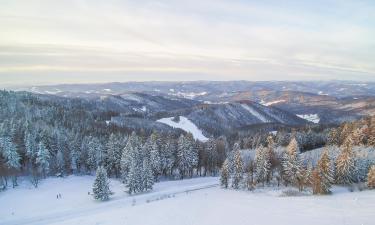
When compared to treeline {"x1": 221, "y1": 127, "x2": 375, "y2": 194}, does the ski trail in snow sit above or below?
below

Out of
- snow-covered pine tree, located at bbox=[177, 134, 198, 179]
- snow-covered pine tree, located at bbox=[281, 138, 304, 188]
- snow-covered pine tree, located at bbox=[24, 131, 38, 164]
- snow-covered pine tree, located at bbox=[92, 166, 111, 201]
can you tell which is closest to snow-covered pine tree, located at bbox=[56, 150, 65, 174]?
snow-covered pine tree, located at bbox=[24, 131, 38, 164]

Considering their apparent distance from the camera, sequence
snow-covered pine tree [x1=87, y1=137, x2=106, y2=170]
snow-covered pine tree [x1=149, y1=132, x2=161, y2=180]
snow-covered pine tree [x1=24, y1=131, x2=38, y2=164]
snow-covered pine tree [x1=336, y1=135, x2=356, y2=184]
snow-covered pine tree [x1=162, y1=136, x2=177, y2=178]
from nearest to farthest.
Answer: snow-covered pine tree [x1=336, y1=135, x2=356, y2=184]
snow-covered pine tree [x1=149, y1=132, x2=161, y2=180]
snow-covered pine tree [x1=24, y1=131, x2=38, y2=164]
snow-covered pine tree [x1=162, y1=136, x2=177, y2=178]
snow-covered pine tree [x1=87, y1=137, x2=106, y2=170]

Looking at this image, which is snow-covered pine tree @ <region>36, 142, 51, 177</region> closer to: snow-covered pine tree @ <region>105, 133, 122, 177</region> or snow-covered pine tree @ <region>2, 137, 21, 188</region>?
snow-covered pine tree @ <region>2, 137, 21, 188</region>

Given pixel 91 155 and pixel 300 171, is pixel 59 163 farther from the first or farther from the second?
pixel 300 171

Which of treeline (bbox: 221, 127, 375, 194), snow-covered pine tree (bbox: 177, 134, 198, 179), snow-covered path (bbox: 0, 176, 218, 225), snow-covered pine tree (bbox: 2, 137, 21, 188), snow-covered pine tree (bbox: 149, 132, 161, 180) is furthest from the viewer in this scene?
snow-covered pine tree (bbox: 177, 134, 198, 179)

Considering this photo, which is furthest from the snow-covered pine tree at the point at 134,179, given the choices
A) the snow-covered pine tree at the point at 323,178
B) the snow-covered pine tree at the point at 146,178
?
the snow-covered pine tree at the point at 323,178

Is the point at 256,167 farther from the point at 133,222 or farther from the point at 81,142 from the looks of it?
the point at 81,142

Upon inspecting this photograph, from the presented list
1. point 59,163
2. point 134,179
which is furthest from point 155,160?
point 59,163
